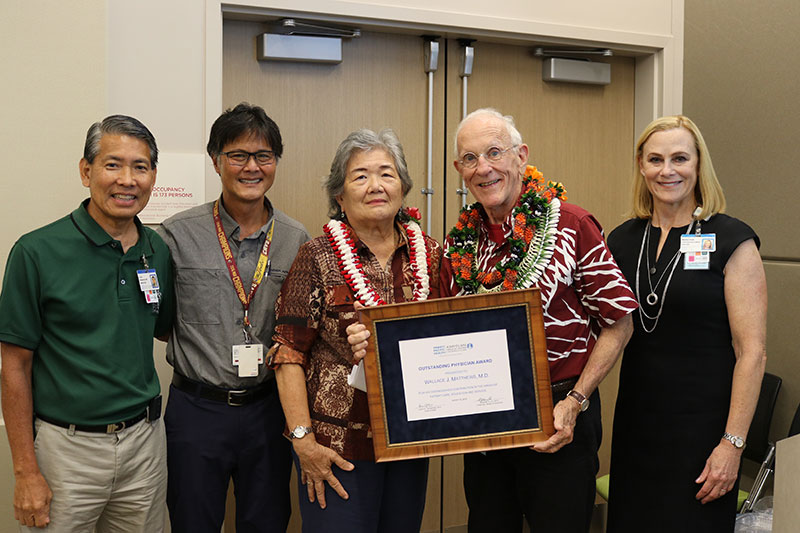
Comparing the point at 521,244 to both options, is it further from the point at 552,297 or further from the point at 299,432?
the point at 299,432

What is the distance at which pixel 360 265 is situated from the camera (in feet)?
7.22

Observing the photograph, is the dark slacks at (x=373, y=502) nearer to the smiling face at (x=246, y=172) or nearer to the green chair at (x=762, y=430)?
the smiling face at (x=246, y=172)

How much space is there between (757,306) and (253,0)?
2.49 metres

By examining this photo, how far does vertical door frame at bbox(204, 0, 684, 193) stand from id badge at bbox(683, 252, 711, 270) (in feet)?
5.98

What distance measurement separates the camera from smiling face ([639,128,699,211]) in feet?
8.16

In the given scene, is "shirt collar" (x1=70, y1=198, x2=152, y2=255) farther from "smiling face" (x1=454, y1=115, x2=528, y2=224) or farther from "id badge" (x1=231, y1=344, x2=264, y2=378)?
"smiling face" (x1=454, y1=115, x2=528, y2=224)

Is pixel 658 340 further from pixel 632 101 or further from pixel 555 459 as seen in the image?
pixel 632 101

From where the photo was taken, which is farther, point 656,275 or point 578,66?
point 578,66

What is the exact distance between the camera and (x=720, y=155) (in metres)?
3.86

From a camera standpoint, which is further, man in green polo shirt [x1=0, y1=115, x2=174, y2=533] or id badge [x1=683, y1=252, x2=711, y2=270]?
id badge [x1=683, y1=252, x2=711, y2=270]

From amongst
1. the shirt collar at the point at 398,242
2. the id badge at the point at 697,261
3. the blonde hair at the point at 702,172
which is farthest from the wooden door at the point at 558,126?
the id badge at the point at 697,261

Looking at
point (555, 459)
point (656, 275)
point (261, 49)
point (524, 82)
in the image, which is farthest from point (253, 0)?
point (555, 459)

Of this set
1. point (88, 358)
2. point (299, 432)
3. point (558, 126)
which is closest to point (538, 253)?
point (299, 432)

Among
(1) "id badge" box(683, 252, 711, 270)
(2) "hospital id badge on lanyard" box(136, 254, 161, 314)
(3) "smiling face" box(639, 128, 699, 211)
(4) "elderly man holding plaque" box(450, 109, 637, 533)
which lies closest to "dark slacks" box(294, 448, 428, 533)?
(4) "elderly man holding plaque" box(450, 109, 637, 533)
